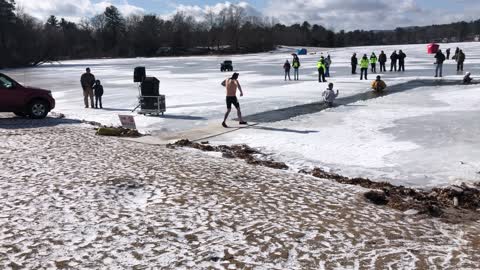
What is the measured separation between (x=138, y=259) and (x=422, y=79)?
25.9 m

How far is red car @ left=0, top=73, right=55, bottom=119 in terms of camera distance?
15266 millimetres

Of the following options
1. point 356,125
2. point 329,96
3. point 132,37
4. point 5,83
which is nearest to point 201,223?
point 356,125

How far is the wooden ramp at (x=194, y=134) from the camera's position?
1198 cm

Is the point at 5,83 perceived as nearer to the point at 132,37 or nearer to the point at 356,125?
the point at 356,125

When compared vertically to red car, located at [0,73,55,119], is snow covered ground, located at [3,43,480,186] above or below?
below

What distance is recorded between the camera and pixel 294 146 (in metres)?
10.9

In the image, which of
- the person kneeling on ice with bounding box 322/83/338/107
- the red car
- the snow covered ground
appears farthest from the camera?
the person kneeling on ice with bounding box 322/83/338/107

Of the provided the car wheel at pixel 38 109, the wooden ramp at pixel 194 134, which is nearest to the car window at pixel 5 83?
the car wheel at pixel 38 109

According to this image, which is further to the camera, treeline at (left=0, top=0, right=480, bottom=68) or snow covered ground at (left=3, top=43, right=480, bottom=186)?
treeline at (left=0, top=0, right=480, bottom=68)

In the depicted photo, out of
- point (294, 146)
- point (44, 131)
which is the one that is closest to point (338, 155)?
point (294, 146)

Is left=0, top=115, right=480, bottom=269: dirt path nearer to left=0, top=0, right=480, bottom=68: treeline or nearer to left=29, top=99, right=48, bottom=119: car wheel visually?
left=29, top=99, right=48, bottom=119: car wheel

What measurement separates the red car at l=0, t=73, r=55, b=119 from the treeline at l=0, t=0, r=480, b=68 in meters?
69.7

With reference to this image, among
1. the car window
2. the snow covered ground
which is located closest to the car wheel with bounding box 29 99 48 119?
the car window

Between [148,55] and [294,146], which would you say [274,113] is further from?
[148,55]
